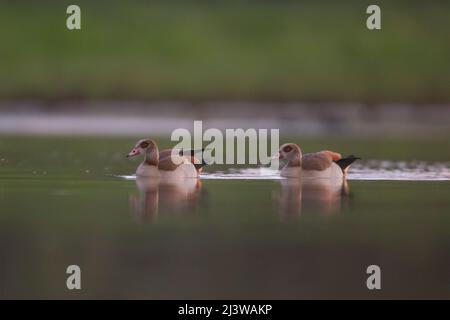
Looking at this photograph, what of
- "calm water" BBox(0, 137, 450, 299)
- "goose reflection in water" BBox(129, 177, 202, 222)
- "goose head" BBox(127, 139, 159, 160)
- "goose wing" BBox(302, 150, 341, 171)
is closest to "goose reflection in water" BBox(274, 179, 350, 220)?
"calm water" BBox(0, 137, 450, 299)

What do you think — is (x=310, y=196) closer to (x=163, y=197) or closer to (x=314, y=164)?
(x=163, y=197)

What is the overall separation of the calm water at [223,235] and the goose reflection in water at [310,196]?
19mm

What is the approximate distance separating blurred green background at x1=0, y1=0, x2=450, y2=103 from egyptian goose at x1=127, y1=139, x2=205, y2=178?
1665 centimetres

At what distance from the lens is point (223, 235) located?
32.0 ft

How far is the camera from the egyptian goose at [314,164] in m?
14.0

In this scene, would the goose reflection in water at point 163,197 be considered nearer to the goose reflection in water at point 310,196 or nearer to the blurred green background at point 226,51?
the goose reflection in water at point 310,196

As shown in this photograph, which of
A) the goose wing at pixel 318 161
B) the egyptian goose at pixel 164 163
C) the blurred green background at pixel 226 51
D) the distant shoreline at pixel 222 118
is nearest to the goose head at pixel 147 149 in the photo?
the egyptian goose at pixel 164 163

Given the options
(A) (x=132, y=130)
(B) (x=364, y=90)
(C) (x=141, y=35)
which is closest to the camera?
(A) (x=132, y=130)

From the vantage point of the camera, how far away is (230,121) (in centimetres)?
2761

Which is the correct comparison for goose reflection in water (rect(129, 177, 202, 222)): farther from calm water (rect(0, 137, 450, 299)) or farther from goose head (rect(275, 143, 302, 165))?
goose head (rect(275, 143, 302, 165))
